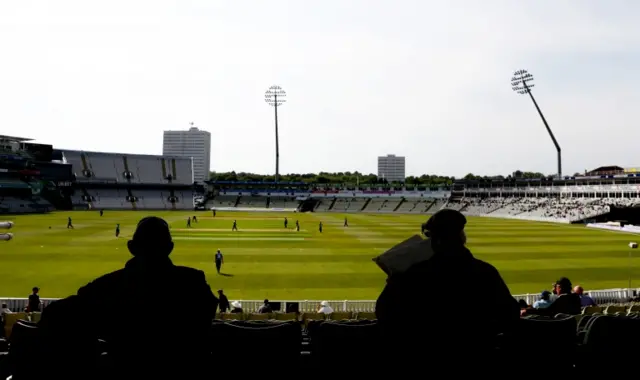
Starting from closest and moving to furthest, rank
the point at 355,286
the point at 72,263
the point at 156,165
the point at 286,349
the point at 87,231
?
the point at 286,349 → the point at 355,286 → the point at 72,263 → the point at 87,231 → the point at 156,165

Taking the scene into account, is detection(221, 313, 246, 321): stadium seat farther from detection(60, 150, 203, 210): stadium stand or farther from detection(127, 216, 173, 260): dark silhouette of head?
detection(60, 150, 203, 210): stadium stand

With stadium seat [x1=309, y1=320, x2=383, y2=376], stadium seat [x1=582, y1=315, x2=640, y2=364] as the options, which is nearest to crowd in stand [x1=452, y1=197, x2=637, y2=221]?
stadium seat [x1=582, y1=315, x2=640, y2=364]

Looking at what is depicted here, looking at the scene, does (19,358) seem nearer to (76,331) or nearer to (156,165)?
(76,331)

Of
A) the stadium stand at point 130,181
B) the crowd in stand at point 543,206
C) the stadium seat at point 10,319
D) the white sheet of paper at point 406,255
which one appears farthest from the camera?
the stadium stand at point 130,181

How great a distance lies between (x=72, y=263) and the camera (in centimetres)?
2441

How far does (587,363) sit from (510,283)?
17842 mm

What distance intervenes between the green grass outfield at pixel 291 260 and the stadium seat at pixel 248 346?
1422 cm

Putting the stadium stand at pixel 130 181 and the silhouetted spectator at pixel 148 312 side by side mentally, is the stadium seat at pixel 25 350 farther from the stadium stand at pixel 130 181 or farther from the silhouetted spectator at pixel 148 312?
the stadium stand at pixel 130 181

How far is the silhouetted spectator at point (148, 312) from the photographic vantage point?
2846 mm

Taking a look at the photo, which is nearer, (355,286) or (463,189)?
(355,286)

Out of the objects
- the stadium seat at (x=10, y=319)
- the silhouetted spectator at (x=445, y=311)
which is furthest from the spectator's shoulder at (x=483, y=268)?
the stadium seat at (x=10, y=319)

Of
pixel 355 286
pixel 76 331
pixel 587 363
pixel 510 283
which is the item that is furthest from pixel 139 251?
pixel 510 283

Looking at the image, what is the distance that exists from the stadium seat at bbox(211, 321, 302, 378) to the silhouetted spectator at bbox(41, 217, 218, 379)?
0.63 metres

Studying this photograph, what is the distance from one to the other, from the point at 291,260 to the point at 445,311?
2426cm
